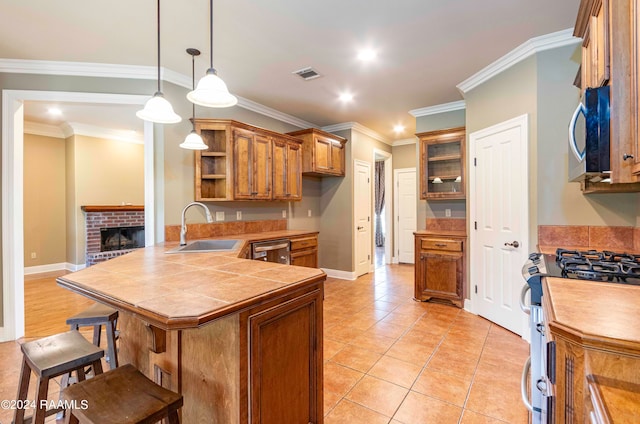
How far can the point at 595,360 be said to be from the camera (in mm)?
778

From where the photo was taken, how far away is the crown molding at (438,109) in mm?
4239

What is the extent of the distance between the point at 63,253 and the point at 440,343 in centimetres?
700

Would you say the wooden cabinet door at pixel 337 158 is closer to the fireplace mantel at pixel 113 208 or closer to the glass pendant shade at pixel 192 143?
the glass pendant shade at pixel 192 143

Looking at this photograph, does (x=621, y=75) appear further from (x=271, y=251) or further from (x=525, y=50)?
(x=271, y=251)

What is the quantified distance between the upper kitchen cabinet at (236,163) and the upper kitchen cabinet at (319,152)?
1.95 feet

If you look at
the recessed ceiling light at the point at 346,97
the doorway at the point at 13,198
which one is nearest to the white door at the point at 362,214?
the recessed ceiling light at the point at 346,97

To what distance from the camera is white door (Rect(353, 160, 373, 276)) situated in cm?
538

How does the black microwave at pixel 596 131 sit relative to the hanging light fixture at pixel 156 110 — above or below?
below

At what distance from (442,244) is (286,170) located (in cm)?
239

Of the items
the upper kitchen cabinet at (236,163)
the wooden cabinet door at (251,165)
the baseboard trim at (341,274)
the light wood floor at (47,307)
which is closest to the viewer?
the light wood floor at (47,307)

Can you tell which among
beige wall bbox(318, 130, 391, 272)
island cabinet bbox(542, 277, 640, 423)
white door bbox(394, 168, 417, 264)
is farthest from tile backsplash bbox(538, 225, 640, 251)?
white door bbox(394, 168, 417, 264)

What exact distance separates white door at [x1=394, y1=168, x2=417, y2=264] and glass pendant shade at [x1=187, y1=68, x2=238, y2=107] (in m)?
5.31


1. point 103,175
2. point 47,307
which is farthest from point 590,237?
point 103,175

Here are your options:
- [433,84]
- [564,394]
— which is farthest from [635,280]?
[433,84]
